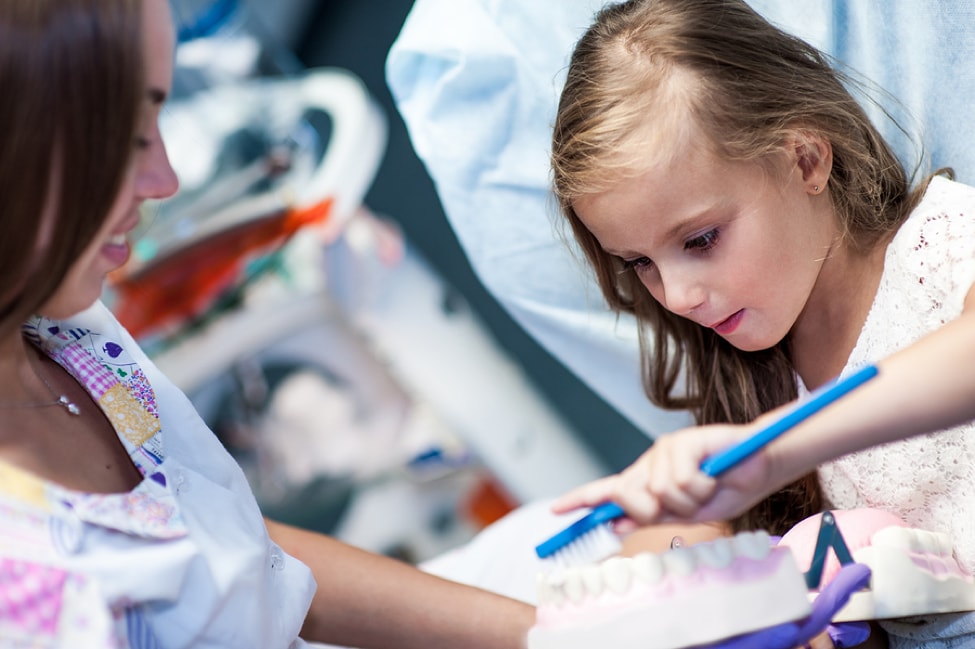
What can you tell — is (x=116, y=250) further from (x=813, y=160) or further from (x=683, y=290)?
(x=813, y=160)

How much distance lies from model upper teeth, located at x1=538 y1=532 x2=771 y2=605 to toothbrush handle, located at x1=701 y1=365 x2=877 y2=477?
57mm

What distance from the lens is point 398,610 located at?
0.67 metres

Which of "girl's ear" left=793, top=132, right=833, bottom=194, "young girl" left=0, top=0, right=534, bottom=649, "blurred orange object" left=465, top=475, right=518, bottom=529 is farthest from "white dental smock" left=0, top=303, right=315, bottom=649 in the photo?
"blurred orange object" left=465, top=475, right=518, bottom=529

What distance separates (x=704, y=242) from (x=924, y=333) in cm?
15

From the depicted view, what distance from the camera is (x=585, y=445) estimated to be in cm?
131

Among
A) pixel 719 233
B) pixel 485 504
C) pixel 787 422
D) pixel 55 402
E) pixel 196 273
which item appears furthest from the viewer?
pixel 485 504

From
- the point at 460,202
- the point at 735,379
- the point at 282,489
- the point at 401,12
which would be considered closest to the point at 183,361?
the point at 282,489

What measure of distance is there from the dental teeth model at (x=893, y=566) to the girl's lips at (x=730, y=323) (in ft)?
0.46

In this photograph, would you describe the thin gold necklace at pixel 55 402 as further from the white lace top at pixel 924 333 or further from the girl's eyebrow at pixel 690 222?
the white lace top at pixel 924 333

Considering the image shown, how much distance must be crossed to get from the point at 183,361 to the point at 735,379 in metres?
0.64

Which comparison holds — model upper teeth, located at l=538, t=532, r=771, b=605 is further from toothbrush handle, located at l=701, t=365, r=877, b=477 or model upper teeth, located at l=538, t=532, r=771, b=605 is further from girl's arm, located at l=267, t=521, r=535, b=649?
girl's arm, located at l=267, t=521, r=535, b=649

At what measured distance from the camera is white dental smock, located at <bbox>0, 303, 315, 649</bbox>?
45 centimetres

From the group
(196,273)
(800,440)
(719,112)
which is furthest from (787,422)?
(196,273)

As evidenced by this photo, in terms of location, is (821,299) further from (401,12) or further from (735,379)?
(401,12)
